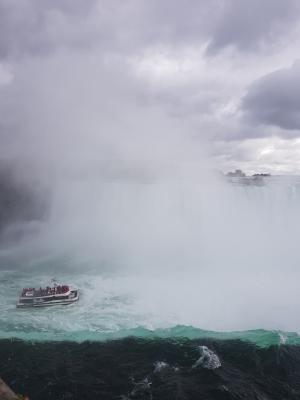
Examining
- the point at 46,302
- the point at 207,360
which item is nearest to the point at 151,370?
the point at 207,360

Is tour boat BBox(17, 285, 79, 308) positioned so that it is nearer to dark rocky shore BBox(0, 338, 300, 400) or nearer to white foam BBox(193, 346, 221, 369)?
dark rocky shore BBox(0, 338, 300, 400)

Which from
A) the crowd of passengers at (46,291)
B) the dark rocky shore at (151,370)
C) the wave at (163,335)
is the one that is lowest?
the dark rocky shore at (151,370)

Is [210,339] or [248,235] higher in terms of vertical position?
[248,235]

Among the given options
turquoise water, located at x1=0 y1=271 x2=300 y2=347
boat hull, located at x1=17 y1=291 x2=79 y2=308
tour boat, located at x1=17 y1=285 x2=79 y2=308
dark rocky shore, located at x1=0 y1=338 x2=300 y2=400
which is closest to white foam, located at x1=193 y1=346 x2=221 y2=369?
dark rocky shore, located at x1=0 y1=338 x2=300 y2=400

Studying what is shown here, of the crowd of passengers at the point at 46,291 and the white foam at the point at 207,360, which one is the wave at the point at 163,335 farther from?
the crowd of passengers at the point at 46,291

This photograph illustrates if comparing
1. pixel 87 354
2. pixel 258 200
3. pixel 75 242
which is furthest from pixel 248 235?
pixel 87 354

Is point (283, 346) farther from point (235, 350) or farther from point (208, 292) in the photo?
point (208, 292)

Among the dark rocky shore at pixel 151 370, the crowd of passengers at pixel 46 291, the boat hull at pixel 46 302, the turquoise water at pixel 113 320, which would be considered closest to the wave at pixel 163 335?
the turquoise water at pixel 113 320
